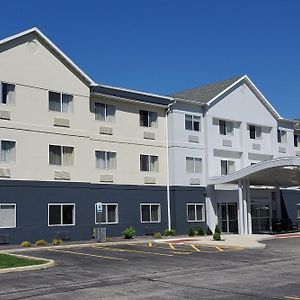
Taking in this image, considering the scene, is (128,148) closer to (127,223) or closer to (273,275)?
(127,223)

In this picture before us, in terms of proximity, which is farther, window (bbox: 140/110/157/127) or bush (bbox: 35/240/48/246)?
window (bbox: 140/110/157/127)

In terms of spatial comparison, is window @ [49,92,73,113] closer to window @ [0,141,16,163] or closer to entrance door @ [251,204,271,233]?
window @ [0,141,16,163]

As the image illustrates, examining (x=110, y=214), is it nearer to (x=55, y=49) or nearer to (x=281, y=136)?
(x=55, y=49)

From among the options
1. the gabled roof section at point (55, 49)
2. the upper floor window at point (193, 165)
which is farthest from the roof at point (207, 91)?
the gabled roof section at point (55, 49)

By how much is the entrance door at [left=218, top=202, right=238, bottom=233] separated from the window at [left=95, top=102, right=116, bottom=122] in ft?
32.8

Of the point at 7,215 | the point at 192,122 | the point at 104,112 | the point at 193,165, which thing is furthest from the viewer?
the point at 192,122

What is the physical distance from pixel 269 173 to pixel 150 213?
7611mm

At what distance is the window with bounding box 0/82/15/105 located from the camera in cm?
2583

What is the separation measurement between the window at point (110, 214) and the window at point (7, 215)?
5.64 metres

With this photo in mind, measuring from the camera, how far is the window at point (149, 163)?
32.4 metres

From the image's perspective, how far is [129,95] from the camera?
103ft

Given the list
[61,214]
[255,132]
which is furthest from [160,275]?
[255,132]

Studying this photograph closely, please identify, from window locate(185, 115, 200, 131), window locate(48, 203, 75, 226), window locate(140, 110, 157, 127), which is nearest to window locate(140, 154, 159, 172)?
window locate(140, 110, 157, 127)

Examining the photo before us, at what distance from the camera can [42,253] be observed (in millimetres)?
21938
